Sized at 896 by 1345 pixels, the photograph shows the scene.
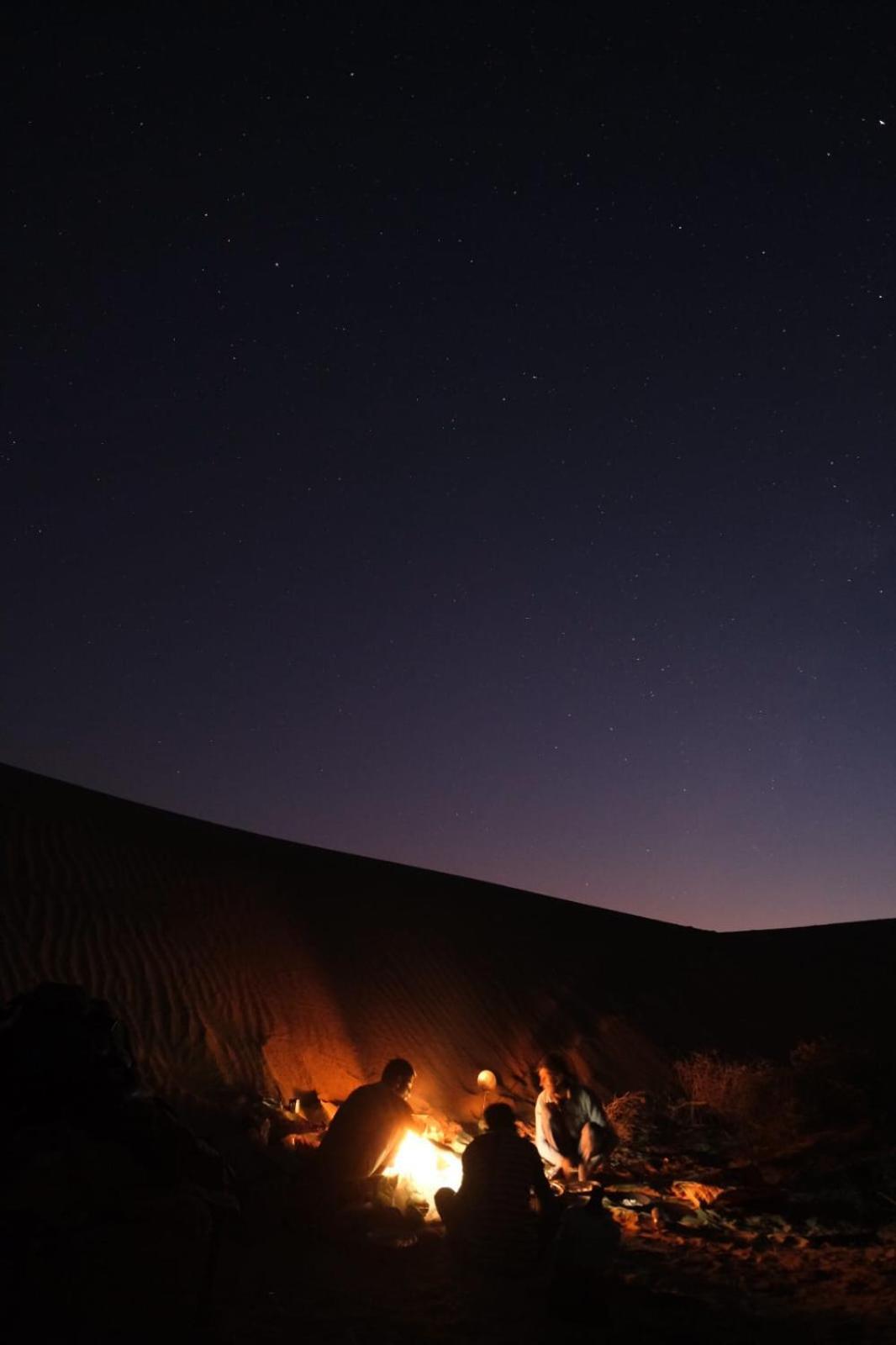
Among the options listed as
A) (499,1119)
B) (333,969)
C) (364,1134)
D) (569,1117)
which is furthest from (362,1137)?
(333,969)

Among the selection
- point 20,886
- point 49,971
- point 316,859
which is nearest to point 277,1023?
point 49,971

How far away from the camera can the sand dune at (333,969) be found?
10.6 metres

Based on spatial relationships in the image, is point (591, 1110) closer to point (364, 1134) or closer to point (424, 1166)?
point (424, 1166)

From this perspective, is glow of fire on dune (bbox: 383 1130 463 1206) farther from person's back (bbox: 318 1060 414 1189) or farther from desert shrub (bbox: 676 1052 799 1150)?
desert shrub (bbox: 676 1052 799 1150)

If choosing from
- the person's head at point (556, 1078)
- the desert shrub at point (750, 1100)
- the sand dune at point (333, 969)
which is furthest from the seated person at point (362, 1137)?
the desert shrub at point (750, 1100)

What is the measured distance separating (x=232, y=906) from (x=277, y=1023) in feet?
11.5

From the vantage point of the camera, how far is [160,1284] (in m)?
4.02

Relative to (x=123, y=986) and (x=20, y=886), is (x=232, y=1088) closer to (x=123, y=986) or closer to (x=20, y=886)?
(x=123, y=986)

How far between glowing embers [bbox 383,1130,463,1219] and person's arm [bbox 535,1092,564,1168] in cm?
76

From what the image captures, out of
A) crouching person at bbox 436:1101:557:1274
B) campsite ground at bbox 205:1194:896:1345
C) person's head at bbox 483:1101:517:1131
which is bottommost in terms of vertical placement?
campsite ground at bbox 205:1194:896:1345

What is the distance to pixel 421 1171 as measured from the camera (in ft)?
23.7

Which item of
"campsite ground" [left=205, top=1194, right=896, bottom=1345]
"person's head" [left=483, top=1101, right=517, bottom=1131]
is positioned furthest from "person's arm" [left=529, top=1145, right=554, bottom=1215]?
"campsite ground" [left=205, top=1194, right=896, bottom=1345]

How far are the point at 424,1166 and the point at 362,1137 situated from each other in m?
1.23

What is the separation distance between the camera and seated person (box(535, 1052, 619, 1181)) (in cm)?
752
